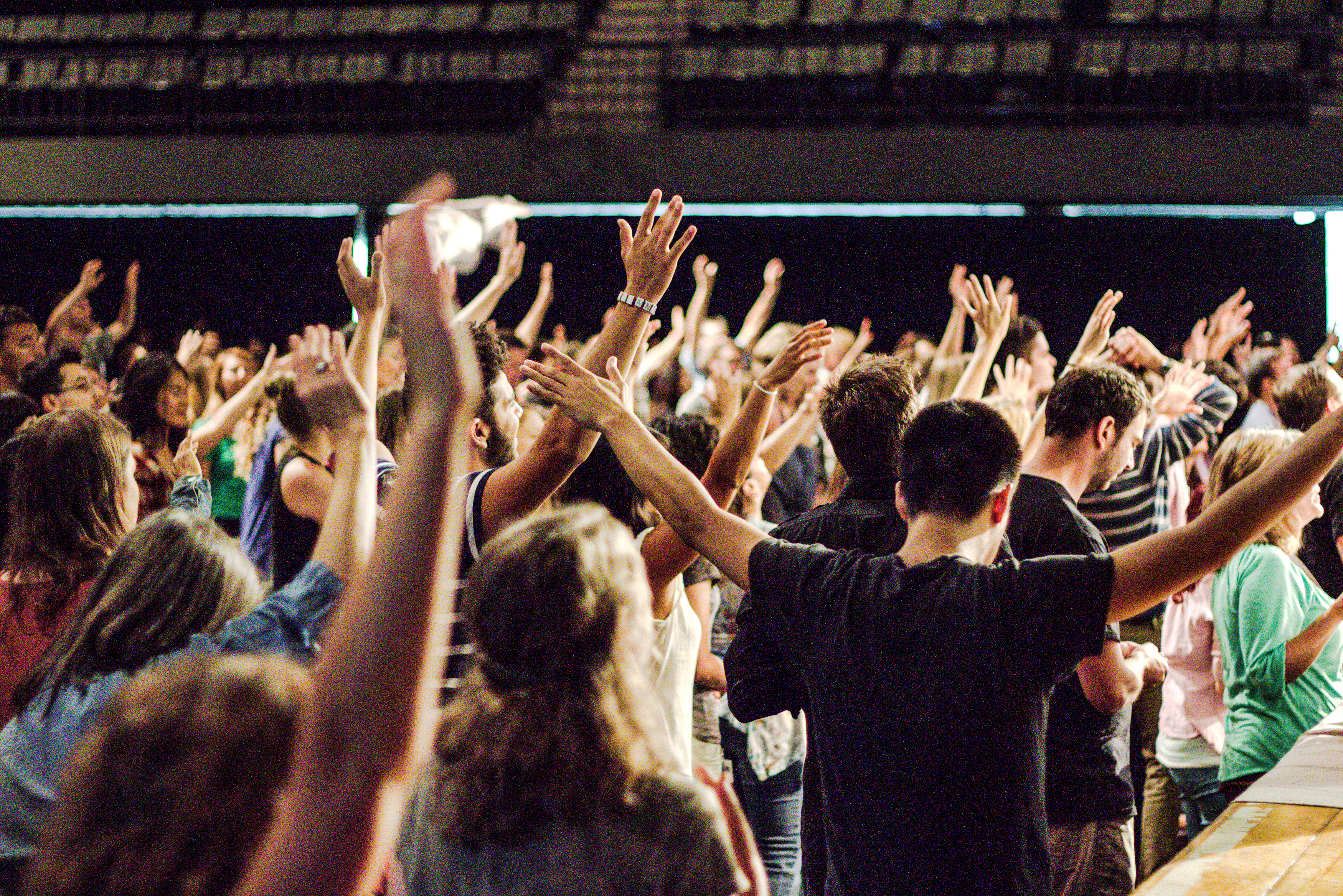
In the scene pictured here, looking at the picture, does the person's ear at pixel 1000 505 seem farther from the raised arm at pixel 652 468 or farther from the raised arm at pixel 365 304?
the raised arm at pixel 365 304

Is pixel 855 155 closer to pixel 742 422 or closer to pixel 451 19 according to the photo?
pixel 451 19

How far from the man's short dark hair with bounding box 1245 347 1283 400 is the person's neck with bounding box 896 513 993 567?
419 cm

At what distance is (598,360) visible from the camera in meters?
1.97

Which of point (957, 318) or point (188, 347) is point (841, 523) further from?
point (188, 347)

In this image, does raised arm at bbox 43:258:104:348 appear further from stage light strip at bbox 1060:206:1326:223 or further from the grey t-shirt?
stage light strip at bbox 1060:206:1326:223

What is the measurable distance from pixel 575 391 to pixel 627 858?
84cm

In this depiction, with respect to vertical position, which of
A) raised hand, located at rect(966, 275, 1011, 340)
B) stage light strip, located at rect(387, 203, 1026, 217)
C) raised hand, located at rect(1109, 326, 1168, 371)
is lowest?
raised hand, located at rect(966, 275, 1011, 340)

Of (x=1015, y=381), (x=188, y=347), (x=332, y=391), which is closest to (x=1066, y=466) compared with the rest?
(x=1015, y=381)

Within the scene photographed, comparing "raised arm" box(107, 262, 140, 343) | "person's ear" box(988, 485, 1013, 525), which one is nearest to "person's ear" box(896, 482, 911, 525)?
"person's ear" box(988, 485, 1013, 525)

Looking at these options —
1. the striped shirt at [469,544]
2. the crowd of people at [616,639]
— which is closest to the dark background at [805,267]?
the crowd of people at [616,639]

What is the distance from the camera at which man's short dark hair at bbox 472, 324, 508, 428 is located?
229 cm

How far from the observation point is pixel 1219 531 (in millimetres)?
1518

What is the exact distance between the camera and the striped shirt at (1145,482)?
3.30m

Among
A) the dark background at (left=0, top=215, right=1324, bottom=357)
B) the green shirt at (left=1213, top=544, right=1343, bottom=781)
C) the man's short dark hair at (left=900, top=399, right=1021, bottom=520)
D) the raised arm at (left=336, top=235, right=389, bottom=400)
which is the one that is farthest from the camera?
the dark background at (left=0, top=215, right=1324, bottom=357)
